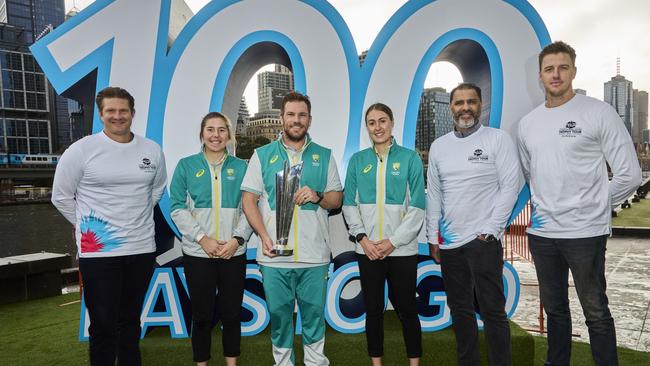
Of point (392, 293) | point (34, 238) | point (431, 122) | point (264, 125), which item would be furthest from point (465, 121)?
point (431, 122)

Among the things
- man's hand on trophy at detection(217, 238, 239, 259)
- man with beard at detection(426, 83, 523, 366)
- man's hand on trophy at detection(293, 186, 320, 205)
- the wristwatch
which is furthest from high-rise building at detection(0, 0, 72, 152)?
the wristwatch

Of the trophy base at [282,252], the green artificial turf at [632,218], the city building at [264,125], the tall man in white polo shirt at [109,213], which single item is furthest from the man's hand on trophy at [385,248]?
the city building at [264,125]

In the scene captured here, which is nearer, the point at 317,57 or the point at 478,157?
the point at 478,157

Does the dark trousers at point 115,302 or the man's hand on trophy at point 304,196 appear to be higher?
the man's hand on trophy at point 304,196

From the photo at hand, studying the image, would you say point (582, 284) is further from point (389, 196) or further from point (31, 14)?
point (31, 14)

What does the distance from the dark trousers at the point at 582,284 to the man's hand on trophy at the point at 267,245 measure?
1.61 meters

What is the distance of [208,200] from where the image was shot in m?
2.89

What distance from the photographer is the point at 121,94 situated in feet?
8.81

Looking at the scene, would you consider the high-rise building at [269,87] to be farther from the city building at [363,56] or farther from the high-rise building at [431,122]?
the city building at [363,56]

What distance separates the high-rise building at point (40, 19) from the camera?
458 ft

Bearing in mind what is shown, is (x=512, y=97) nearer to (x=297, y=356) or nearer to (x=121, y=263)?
(x=297, y=356)

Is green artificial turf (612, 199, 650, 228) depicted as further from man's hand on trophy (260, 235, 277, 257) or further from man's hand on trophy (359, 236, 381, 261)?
man's hand on trophy (260, 235, 277, 257)

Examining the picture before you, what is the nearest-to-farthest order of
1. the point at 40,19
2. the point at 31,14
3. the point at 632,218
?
the point at 632,218
the point at 31,14
the point at 40,19

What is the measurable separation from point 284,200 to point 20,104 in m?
120
